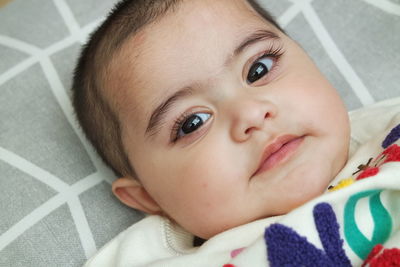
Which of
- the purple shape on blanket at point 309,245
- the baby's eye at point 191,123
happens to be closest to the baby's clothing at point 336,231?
the purple shape on blanket at point 309,245

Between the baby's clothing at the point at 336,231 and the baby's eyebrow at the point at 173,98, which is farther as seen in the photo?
the baby's eyebrow at the point at 173,98

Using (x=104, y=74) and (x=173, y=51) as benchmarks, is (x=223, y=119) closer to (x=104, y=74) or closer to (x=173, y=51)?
(x=173, y=51)

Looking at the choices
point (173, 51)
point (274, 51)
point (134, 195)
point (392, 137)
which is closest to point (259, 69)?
point (274, 51)

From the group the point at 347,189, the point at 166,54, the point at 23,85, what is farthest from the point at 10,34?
the point at 347,189

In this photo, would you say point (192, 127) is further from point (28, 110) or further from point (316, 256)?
point (28, 110)

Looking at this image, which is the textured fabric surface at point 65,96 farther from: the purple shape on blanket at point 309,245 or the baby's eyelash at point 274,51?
the purple shape on blanket at point 309,245

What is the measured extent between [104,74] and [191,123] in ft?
0.74

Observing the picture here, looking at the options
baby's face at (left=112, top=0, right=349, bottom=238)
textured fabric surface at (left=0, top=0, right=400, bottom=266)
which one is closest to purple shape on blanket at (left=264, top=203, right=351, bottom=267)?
baby's face at (left=112, top=0, right=349, bottom=238)

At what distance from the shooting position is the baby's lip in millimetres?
930

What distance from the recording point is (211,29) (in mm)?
1014

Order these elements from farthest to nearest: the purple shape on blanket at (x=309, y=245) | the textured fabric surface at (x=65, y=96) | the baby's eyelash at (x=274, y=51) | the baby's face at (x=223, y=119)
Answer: the textured fabric surface at (x=65, y=96) < the baby's eyelash at (x=274, y=51) < the baby's face at (x=223, y=119) < the purple shape on blanket at (x=309, y=245)

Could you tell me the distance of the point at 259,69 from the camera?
1017mm

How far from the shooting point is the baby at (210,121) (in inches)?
36.7

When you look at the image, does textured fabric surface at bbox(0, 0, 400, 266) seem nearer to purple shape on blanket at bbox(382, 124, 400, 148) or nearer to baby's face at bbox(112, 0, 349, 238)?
baby's face at bbox(112, 0, 349, 238)
